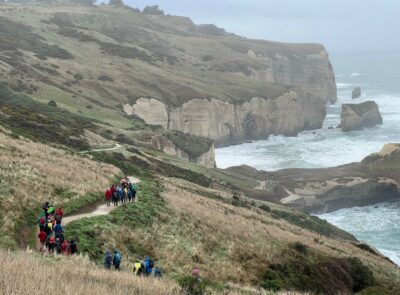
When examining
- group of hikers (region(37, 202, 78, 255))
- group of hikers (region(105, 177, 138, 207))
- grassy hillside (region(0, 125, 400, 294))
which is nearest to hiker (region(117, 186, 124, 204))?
group of hikers (region(105, 177, 138, 207))

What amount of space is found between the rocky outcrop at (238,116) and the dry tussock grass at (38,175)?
5380 cm

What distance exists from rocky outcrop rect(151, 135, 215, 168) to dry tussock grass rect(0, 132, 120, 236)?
32.0 meters

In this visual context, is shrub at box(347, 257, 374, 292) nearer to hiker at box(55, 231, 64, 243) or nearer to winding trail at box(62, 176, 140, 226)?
winding trail at box(62, 176, 140, 226)

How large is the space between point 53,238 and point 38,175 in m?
9.66

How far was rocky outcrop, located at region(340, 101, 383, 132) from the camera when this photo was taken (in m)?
125

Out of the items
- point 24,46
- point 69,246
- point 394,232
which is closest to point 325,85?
point 24,46

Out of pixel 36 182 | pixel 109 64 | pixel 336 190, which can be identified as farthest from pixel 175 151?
pixel 36 182

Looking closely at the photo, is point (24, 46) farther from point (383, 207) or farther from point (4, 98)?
Answer: point (383, 207)

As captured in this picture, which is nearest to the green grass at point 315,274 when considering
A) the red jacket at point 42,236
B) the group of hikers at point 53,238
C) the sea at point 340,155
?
the group of hikers at point 53,238

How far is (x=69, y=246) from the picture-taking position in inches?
709

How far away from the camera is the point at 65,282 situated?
381 inches

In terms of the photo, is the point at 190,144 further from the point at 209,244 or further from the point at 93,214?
the point at 93,214

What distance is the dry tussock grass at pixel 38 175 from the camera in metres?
22.1

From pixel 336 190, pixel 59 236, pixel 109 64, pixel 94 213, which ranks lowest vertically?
pixel 336 190
